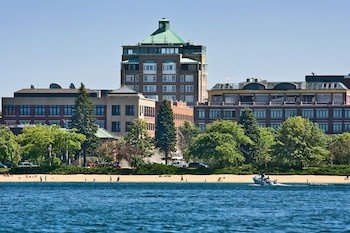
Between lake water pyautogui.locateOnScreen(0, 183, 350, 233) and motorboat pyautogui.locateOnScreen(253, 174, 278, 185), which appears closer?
lake water pyautogui.locateOnScreen(0, 183, 350, 233)

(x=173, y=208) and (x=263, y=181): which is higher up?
(x=263, y=181)

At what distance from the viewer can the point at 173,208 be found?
132m

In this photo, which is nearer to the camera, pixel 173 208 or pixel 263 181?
pixel 173 208

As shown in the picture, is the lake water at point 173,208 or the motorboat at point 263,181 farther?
the motorboat at point 263,181

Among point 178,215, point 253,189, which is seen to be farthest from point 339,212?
point 253,189

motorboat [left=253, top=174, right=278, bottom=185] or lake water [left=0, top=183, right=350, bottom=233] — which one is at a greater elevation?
motorboat [left=253, top=174, right=278, bottom=185]

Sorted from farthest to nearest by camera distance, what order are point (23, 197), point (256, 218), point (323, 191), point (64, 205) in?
point (323, 191), point (23, 197), point (64, 205), point (256, 218)

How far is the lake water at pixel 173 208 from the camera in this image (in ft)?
349

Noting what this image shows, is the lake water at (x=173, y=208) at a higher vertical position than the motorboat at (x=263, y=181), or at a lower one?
lower

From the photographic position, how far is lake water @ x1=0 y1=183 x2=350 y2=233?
106 m

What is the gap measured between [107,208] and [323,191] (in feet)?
168

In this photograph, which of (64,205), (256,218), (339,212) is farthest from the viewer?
(64,205)

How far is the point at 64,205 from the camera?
136375mm

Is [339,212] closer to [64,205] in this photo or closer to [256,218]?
[256,218]
